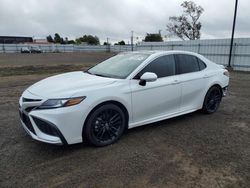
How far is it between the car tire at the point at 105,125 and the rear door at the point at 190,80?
1.49 meters

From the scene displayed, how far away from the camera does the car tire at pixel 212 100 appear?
529 cm

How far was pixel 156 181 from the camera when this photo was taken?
2824mm

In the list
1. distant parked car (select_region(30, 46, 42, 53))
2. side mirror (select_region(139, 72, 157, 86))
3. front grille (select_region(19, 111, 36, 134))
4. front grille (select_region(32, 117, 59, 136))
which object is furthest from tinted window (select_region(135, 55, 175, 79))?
distant parked car (select_region(30, 46, 42, 53))

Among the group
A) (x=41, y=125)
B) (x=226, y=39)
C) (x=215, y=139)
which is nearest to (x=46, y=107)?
(x=41, y=125)

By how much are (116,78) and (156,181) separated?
179cm

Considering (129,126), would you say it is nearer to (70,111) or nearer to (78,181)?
(70,111)

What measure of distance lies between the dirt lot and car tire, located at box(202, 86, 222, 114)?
65 cm

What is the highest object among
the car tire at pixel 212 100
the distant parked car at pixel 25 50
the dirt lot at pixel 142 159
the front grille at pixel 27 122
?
the front grille at pixel 27 122

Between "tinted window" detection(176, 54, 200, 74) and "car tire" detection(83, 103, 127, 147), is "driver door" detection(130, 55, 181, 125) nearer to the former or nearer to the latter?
"tinted window" detection(176, 54, 200, 74)

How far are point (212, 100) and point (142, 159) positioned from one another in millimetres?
2825

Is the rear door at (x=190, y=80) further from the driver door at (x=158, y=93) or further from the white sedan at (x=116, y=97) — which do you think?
the driver door at (x=158, y=93)

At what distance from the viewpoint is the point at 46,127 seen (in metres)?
3.27

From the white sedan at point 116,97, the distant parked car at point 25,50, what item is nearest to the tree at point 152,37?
the distant parked car at point 25,50

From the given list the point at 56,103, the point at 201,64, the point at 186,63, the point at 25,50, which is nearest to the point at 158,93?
the point at 186,63
